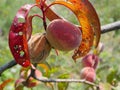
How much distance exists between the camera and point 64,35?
923 millimetres

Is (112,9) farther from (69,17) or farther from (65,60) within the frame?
(69,17)

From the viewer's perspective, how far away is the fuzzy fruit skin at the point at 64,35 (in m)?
0.92

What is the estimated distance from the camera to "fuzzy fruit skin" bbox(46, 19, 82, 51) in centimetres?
92

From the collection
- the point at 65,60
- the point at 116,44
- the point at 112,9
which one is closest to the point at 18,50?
the point at 65,60

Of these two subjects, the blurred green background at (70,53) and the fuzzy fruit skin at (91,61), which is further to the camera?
the blurred green background at (70,53)

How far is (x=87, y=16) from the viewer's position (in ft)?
2.86

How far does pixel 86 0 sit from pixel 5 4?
5085 millimetres

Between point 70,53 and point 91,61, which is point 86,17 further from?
point 70,53

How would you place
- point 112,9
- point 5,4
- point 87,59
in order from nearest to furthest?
point 87,59 < point 5,4 < point 112,9

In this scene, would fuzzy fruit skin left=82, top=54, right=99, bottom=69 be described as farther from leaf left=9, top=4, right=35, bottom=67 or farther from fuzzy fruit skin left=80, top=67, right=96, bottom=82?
leaf left=9, top=4, right=35, bottom=67

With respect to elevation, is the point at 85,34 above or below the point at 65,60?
above

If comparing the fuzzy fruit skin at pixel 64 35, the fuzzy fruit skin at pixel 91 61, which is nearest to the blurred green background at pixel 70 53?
the fuzzy fruit skin at pixel 91 61

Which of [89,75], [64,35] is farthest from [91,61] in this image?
[64,35]

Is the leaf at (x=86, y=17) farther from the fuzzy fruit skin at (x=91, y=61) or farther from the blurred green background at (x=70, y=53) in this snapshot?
the blurred green background at (x=70, y=53)
